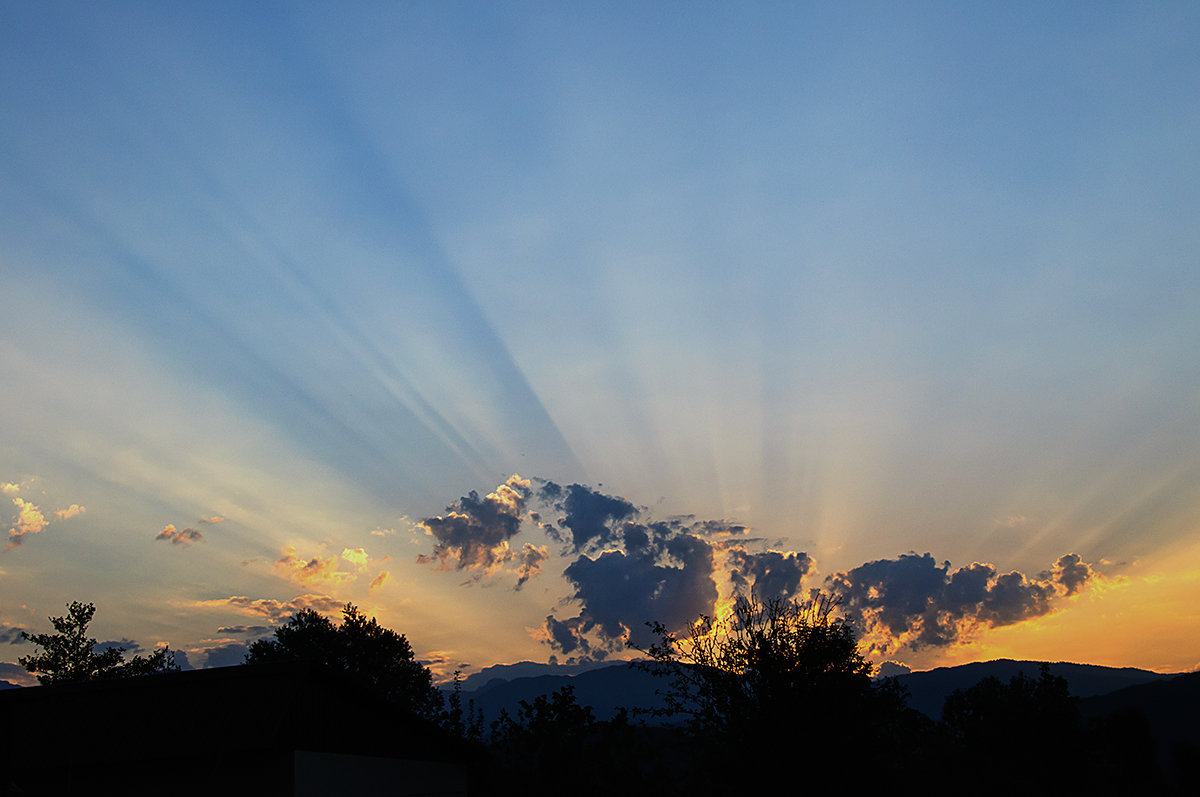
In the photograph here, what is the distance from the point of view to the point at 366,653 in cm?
6153

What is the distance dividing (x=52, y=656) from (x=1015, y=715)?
7229 centimetres

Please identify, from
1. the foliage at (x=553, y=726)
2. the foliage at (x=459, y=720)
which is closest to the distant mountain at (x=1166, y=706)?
the foliage at (x=459, y=720)

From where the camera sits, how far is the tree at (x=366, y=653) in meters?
60.6

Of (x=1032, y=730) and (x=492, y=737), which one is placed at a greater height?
(x=1032, y=730)

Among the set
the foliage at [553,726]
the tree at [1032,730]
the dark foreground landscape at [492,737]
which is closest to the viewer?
the dark foreground landscape at [492,737]

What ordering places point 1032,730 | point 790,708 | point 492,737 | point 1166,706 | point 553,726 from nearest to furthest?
1. point 790,708
2. point 553,726
3. point 492,737
4. point 1032,730
5. point 1166,706

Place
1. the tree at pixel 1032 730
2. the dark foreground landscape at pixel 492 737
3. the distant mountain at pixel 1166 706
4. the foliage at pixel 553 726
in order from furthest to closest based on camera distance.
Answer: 1. the distant mountain at pixel 1166 706
2. the tree at pixel 1032 730
3. the foliage at pixel 553 726
4. the dark foreground landscape at pixel 492 737

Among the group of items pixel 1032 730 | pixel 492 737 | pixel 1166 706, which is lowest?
pixel 492 737

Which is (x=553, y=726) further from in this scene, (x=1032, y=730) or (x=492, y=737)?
(x=1032, y=730)

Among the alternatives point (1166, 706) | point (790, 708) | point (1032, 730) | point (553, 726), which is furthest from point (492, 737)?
point (1166, 706)

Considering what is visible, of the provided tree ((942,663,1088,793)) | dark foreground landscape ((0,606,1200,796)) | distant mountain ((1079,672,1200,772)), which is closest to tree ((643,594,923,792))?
dark foreground landscape ((0,606,1200,796))

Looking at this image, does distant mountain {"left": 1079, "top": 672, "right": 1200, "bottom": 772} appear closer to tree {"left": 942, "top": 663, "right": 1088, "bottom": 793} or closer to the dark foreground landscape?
tree {"left": 942, "top": 663, "right": 1088, "bottom": 793}

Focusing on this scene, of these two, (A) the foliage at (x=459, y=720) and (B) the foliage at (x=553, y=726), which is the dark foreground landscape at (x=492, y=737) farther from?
(A) the foliage at (x=459, y=720)

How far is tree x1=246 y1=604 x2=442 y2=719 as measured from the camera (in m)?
60.6
